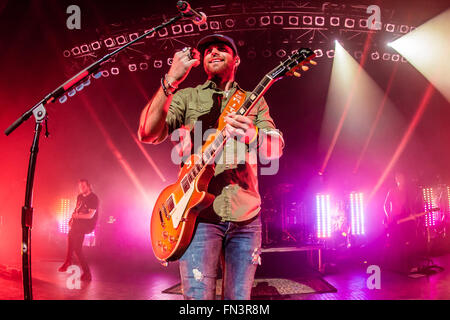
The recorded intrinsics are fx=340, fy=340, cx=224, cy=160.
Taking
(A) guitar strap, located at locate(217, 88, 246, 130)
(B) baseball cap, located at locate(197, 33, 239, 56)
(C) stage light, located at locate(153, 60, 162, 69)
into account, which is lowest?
(A) guitar strap, located at locate(217, 88, 246, 130)

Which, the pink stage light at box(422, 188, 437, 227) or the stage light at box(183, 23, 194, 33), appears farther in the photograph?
the pink stage light at box(422, 188, 437, 227)

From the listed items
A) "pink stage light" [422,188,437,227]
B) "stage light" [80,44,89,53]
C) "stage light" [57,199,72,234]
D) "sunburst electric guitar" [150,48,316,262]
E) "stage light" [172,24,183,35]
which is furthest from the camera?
"stage light" [57,199,72,234]

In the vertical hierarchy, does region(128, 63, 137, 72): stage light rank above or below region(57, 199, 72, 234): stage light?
above

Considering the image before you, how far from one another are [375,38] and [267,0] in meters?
2.53

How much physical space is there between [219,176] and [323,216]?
6.09 meters

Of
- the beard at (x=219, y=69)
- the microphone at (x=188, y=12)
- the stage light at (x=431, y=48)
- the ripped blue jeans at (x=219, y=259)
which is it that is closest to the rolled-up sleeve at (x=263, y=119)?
the beard at (x=219, y=69)

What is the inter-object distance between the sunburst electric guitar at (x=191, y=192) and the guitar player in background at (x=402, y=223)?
5.51 metres

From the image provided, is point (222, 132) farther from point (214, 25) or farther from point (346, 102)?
point (346, 102)

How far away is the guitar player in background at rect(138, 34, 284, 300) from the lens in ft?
6.51

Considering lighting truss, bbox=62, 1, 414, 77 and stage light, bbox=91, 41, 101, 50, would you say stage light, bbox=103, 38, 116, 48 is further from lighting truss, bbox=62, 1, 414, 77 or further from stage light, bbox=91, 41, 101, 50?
stage light, bbox=91, 41, 101, 50

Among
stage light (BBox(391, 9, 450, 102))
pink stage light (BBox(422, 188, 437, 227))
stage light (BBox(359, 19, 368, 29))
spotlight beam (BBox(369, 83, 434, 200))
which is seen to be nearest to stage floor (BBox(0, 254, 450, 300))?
pink stage light (BBox(422, 188, 437, 227))

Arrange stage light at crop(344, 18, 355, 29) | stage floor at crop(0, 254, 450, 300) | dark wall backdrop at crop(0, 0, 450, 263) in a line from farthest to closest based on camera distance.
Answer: dark wall backdrop at crop(0, 0, 450, 263) < stage light at crop(344, 18, 355, 29) < stage floor at crop(0, 254, 450, 300)

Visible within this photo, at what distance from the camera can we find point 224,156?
220 cm

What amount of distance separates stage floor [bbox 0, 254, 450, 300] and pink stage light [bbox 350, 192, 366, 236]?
33.1 inches
